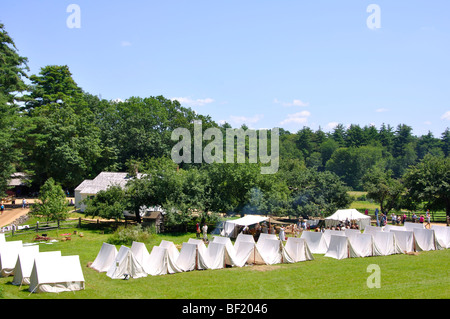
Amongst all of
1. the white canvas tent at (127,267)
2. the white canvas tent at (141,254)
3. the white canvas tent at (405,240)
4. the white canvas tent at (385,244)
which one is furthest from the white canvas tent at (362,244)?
the white canvas tent at (127,267)

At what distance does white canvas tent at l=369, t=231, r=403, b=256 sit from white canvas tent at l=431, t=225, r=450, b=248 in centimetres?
380

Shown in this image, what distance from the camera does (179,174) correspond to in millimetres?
34562

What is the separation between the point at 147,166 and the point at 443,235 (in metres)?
30.1

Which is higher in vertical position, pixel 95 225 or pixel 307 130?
pixel 307 130

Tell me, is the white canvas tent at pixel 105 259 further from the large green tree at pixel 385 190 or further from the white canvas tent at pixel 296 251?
the large green tree at pixel 385 190

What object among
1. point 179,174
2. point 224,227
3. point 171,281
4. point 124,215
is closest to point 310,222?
point 224,227

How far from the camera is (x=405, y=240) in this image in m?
23.2

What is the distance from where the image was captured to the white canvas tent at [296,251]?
806 inches

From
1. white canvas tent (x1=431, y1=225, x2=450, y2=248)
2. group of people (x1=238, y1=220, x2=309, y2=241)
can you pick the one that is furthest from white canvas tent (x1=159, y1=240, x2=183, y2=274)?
white canvas tent (x1=431, y1=225, x2=450, y2=248)

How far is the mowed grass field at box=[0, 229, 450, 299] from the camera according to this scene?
14.1 meters

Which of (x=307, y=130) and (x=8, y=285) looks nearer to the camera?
(x=8, y=285)
